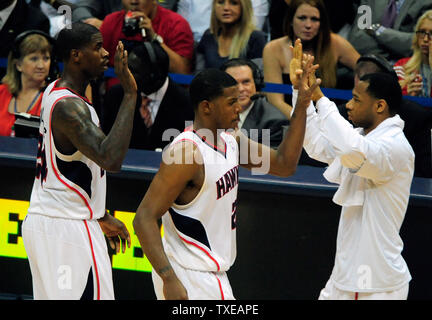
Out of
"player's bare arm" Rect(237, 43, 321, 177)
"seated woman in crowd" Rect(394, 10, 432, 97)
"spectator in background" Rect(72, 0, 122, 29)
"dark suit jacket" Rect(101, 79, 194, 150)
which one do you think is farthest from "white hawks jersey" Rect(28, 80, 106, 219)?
"spectator in background" Rect(72, 0, 122, 29)

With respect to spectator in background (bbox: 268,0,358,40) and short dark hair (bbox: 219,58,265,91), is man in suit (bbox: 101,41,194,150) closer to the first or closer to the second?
short dark hair (bbox: 219,58,265,91)

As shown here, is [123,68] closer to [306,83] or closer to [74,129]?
[74,129]

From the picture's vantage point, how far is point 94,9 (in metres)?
8.12

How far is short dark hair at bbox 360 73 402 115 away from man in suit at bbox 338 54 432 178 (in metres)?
1.26

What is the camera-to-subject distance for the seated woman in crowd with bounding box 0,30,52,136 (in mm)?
6977

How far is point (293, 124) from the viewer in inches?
175

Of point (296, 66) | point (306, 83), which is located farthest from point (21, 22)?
point (306, 83)

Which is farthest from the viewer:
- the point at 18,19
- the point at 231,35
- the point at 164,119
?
the point at 18,19

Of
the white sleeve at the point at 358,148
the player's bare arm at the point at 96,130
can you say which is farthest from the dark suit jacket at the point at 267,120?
the player's bare arm at the point at 96,130


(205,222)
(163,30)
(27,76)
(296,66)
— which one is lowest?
(205,222)

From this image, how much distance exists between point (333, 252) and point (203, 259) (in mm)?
1578

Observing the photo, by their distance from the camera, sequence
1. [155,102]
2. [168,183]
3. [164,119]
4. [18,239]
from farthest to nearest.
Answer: [155,102] < [164,119] < [18,239] < [168,183]

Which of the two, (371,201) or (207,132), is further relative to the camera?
(371,201)

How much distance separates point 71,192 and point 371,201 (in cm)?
167
